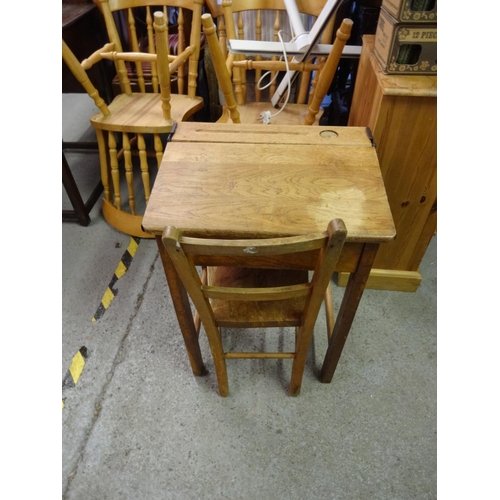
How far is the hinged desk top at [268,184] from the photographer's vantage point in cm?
82

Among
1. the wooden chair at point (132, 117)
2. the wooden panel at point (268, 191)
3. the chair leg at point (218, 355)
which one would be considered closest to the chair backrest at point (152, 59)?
the wooden chair at point (132, 117)

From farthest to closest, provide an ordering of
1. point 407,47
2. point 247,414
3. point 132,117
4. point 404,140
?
point 132,117 → point 247,414 → point 404,140 → point 407,47

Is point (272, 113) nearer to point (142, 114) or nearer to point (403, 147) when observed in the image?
point (142, 114)

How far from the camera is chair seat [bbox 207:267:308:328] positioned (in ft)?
3.39

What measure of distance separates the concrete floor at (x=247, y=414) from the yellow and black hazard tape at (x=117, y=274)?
25mm

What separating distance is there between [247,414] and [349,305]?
1.85 feet

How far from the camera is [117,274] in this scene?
1.70 meters

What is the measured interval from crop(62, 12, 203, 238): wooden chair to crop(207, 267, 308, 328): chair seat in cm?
79

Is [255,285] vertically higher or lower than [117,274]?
higher

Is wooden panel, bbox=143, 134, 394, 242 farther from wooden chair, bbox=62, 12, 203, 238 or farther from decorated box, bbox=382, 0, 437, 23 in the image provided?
wooden chair, bbox=62, 12, 203, 238

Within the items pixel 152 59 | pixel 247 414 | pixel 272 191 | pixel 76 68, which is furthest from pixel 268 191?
pixel 76 68

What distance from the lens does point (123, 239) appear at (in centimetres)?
187

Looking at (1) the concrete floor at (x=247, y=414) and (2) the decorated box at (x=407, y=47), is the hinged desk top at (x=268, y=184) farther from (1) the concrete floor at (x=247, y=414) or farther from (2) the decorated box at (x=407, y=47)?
(1) the concrete floor at (x=247, y=414)

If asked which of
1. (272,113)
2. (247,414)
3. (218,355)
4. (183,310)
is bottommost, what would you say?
(247,414)
